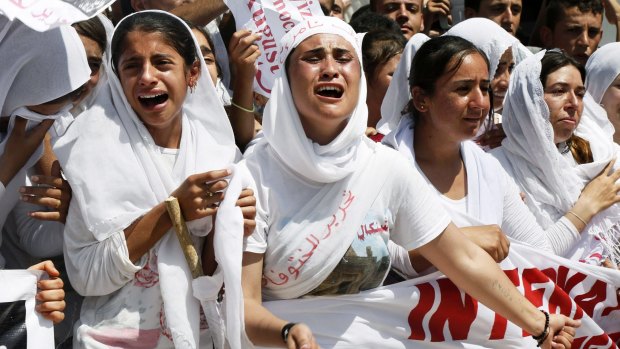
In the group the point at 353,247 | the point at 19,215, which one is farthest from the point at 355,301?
the point at 19,215

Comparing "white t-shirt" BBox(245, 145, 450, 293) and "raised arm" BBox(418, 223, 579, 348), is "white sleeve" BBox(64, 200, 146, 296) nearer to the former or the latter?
"white t-shirt" BBox(245, 145, 450, 293)

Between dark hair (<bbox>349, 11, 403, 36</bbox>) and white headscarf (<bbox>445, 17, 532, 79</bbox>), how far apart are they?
0.40 metres

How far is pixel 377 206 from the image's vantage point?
12.8ft

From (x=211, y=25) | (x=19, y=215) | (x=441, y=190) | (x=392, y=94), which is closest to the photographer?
(x=19, y=215)

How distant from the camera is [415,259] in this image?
4.20 m

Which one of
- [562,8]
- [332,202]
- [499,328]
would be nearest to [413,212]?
[332,202]

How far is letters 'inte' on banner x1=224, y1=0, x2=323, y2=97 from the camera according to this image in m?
4.93

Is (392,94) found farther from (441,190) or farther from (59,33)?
(59,33)

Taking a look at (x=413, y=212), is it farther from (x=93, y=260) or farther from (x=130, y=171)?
(x=93, y=260)

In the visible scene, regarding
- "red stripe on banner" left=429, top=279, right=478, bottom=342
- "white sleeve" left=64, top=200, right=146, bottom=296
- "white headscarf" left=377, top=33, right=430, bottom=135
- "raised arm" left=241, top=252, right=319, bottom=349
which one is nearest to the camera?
"raised arm" left=241, top=252, right=319, bottom=349

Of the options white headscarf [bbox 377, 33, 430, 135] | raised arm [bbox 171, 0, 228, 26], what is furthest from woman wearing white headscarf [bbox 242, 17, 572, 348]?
raised arm [bbox 171, 0, 228, 26]

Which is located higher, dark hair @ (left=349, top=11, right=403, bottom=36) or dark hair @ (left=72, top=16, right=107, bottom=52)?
dark hair @ (left=72, top=16, right=107, bottom=52)

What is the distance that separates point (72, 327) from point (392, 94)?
1731mm

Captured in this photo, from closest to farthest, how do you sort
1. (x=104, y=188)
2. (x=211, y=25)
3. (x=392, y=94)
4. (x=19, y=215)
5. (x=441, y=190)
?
(x=104, y=188) → (x=19, y=215) → (x=441, y=190) → (x=392, y=94) → (x=211, y=25)
